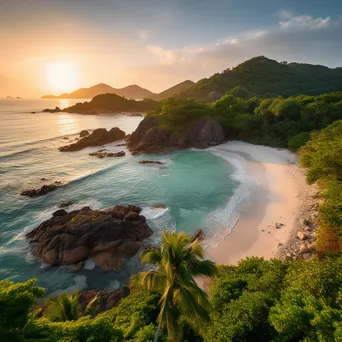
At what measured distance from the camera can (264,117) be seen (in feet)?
181

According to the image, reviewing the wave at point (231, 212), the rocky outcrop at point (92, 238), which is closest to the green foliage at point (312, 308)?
the wave at point (231, 212)

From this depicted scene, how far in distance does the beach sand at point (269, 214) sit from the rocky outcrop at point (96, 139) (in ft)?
144

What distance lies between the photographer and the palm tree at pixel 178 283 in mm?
8125

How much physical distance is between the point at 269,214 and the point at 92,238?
18376 mm

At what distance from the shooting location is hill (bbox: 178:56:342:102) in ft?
389

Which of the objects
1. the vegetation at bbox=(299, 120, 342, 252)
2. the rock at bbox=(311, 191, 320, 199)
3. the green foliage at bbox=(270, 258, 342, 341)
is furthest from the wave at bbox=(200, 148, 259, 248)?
the green foliage at bbox=(270, 258, 342, 341)

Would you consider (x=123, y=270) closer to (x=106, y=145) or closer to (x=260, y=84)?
(x=106, y=145)

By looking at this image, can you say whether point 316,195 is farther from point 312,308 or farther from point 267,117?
point 267,117

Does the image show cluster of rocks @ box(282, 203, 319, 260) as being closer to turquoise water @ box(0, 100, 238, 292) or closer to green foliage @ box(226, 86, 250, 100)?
turquoise water @ box(0, 100, 238, 292)

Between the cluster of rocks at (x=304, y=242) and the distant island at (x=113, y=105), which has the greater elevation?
the distant island at (x=113, y=105)

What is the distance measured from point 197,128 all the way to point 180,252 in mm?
51686

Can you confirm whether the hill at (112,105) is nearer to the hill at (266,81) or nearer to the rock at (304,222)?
the hill at (266,81)

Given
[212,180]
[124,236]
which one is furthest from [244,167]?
[124,236]

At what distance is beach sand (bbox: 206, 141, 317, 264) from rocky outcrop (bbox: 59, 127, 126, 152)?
1733 inches
